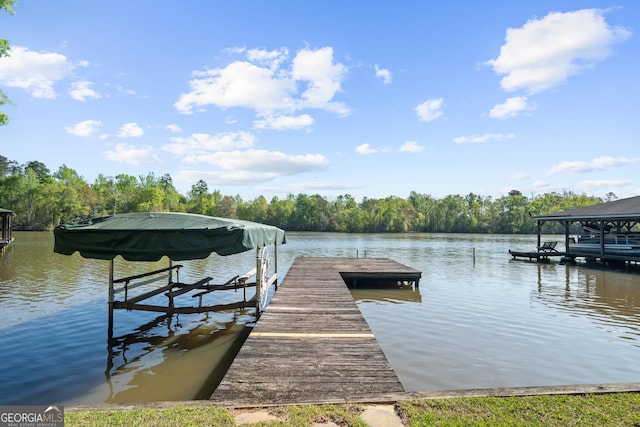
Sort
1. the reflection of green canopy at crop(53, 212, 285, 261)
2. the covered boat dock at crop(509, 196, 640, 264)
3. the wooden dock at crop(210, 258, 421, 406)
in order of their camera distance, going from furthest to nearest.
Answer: the covered boat dock at crop(509, 196, 640, 264) < the reflection of green canopy at crop(53, 212, 285, 261) < the wooden dock at crop(210, 258, 421, 406)

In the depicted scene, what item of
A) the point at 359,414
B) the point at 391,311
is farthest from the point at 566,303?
the point at 359,414

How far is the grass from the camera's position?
3342mm

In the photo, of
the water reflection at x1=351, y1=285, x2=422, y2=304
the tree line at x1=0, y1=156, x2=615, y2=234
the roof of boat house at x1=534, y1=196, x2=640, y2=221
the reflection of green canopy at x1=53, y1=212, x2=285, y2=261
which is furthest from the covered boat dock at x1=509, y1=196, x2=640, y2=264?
the tree line at x1=0, y1=156, x2=615, y2=234

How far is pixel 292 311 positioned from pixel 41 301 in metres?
8.68

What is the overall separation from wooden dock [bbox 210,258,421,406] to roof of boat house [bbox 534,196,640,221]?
1966 cm

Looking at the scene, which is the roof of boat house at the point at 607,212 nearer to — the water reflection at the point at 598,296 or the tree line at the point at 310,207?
the water reflection at the point at 598,296

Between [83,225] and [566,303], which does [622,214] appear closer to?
[566,303]

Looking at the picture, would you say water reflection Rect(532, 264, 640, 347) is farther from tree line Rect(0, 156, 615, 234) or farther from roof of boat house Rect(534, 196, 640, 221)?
tree line Rect(0, 156, 615, 234)

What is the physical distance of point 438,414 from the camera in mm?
3527

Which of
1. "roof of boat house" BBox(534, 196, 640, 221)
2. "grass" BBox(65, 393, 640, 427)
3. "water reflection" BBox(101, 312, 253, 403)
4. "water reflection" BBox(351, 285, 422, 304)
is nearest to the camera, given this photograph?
"grass" BBox(65, 393, 640, 427)

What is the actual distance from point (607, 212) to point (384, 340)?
21140 millimetres

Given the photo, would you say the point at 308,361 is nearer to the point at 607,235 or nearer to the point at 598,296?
the point at 598,296

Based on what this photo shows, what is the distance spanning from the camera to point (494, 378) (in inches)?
244

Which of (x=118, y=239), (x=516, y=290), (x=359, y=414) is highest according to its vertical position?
(x=118, y=239)
